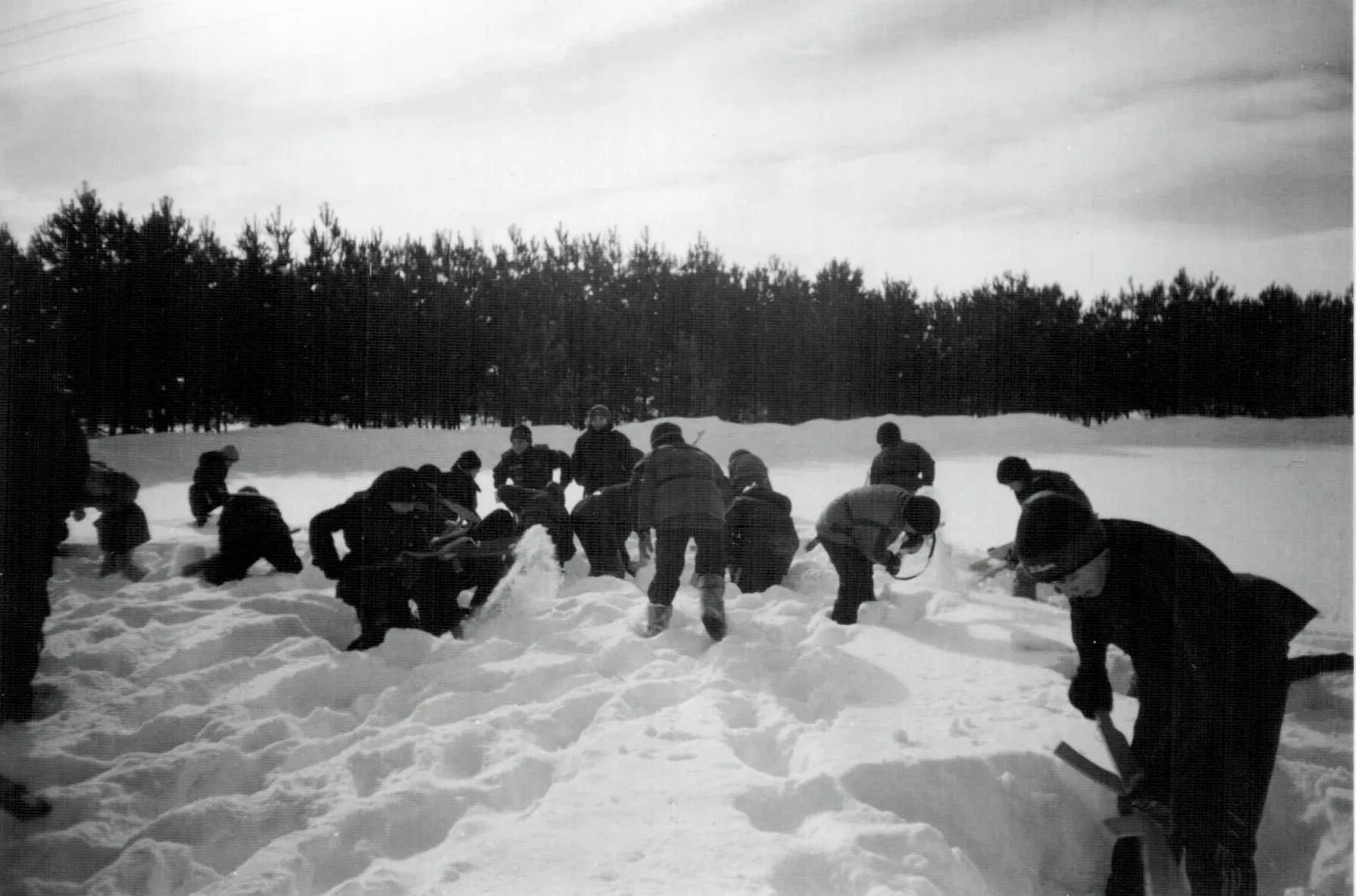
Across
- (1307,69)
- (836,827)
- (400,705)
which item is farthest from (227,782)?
(1307,69)

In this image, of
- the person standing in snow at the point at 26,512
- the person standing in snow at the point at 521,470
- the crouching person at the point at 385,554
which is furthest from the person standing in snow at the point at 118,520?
the person standing in snow at the point at 521,470

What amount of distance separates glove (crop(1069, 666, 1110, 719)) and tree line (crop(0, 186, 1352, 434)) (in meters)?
1.28

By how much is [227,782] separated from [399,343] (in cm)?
210

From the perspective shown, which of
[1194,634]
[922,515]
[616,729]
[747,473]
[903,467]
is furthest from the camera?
[747,473]

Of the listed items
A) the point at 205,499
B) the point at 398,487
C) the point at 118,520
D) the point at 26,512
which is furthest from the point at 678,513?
the point at 118,520

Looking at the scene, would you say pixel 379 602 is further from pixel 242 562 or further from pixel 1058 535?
pixel 1058 535

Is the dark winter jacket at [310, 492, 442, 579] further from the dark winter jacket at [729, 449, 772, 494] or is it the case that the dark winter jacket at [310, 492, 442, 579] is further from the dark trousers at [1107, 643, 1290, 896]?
the dark trousers at [1107, 643, 1290, 896]

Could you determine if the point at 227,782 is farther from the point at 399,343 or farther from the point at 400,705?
the point at 399,343

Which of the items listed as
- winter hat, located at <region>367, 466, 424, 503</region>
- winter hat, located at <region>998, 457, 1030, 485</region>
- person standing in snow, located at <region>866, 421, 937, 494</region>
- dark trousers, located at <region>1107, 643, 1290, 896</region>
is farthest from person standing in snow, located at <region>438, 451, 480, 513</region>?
dark trousers, located at <region>1107, 643, 1290, 896</region>

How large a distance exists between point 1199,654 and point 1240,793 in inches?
12.8

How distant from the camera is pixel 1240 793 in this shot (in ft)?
5.29

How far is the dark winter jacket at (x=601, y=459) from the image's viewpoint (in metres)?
4.77

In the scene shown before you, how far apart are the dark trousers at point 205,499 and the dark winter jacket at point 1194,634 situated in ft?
11.4

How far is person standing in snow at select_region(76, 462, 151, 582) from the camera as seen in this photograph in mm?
3129
